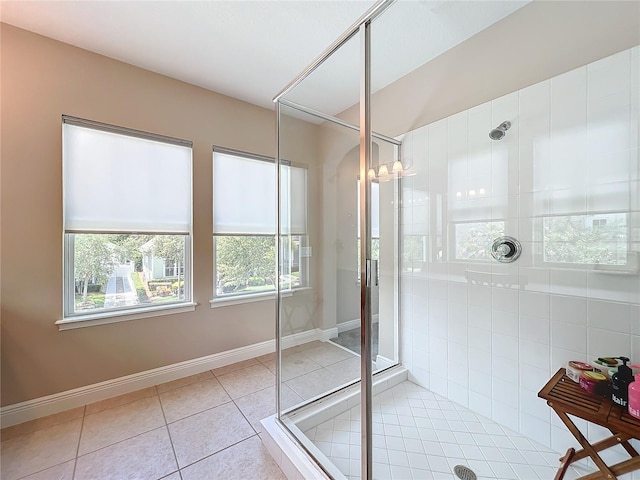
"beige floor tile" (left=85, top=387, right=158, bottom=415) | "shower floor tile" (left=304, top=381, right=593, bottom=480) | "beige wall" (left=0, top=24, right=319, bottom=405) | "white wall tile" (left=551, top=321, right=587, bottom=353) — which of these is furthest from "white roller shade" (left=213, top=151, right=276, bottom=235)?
"white wall tile" (left=551, top=321, right=587, bottom=353)

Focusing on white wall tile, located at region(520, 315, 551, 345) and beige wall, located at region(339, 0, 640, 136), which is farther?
white wall tile, located at region(520, 315, 551, 345)

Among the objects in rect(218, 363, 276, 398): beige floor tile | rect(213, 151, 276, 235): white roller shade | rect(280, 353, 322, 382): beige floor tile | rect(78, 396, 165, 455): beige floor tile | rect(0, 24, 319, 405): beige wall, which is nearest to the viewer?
rect(78, 396, 165, 455): beige floor tile

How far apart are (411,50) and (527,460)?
278 cm

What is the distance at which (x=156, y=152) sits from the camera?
7.72 feet

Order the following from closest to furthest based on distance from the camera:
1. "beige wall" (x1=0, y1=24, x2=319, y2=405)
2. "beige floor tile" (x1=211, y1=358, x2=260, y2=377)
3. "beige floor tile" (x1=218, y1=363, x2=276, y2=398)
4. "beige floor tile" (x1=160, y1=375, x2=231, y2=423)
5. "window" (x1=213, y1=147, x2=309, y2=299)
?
"beige wall" (x1=0, y1=24, x2=319, y2=405)
"beige floor tile" (x1=160, y1=375, x2=231, y2=423)
"beige floor tile" (x1=218, y1=363, x2=276, y2=398)
"window" (x1=213, y1=147, x2=309, y2=299)
"beige floor tile" (x1=211, y1=358, x2=260, y2=377)

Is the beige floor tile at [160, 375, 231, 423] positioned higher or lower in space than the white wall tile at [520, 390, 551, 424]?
lower

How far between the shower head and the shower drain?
201 cm

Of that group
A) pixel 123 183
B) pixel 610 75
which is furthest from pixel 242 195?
pixel 610 75

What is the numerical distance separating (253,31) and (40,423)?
10.1 ft

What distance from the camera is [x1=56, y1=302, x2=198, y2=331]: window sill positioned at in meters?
1.98

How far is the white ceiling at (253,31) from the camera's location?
66.5 inches

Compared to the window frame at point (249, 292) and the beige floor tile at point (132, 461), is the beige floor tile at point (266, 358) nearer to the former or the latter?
the window frame at point (249, 292)

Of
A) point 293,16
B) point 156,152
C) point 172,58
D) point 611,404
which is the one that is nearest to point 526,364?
point 611,404

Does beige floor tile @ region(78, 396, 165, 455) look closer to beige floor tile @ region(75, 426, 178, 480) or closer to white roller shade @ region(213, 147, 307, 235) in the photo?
beige floor tile @ region(75, 426, 178, 480)
